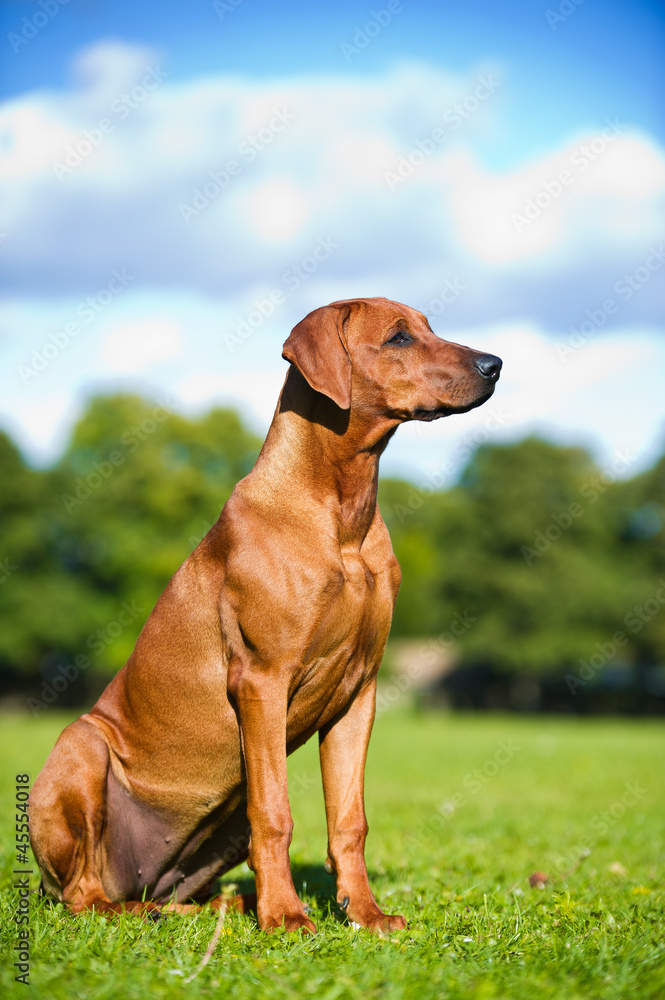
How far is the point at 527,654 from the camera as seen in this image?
129 feet

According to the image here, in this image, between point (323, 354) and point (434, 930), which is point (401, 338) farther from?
point (434, 930)

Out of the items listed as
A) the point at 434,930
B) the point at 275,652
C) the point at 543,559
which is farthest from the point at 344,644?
the point at 543,559

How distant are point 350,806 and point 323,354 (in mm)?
2021

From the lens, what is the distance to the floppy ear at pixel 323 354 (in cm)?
391

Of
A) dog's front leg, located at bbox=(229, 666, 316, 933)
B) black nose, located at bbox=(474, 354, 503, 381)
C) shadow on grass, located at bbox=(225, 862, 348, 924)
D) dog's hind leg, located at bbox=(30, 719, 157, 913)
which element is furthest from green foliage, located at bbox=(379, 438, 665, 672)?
dog's front leg, located at bbox=(229, 666, 316, 933)

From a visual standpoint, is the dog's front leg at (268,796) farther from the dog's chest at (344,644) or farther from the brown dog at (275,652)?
the dog's chest at (344,644)

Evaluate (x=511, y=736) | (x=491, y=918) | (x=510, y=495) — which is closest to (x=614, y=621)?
(x=510, y=495)

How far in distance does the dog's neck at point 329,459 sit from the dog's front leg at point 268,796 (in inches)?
29.1

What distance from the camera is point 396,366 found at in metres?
4.13

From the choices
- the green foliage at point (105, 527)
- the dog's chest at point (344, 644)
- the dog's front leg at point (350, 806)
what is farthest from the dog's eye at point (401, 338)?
the green foliage at point (105, 527)

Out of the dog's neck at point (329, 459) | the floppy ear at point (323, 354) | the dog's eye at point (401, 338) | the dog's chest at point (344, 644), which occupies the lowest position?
the dog's chest at point (344, 644)

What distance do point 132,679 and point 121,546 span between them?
35.5 m

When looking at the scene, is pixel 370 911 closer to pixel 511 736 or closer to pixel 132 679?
pixel 132 679

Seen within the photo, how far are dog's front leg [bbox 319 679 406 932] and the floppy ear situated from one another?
1.38 m
